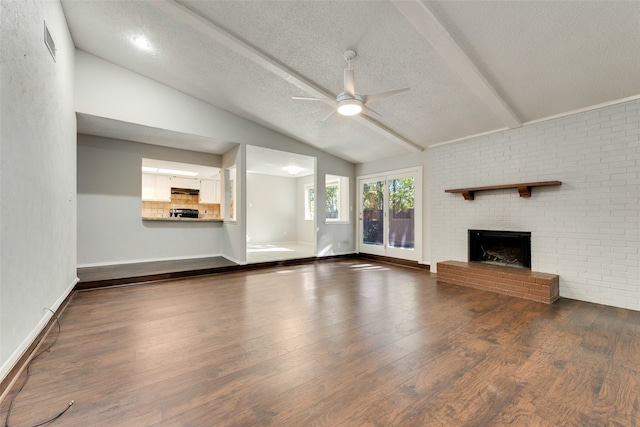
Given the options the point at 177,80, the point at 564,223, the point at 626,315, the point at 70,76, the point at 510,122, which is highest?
the point at 177,80

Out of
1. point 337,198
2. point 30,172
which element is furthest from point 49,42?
point 337,198

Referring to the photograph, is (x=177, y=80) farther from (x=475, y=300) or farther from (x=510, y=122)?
(x=475, y=300)

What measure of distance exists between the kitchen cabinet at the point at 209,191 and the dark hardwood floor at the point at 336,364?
5.24 m

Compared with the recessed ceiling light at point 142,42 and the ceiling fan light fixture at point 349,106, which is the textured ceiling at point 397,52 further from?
the ceiling fan light fixture at point 349,106

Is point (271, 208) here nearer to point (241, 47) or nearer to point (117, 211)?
point (117, 211)

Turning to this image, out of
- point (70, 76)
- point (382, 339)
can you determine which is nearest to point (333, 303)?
point (382, 339)

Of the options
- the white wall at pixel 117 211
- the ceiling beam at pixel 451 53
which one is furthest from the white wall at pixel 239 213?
the ceiling beam at pixel 451 53

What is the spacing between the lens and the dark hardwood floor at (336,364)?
1.46m

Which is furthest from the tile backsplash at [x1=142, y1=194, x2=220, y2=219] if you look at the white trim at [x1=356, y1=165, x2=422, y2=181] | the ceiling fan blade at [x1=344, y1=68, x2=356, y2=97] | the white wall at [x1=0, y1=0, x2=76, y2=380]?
the ceiling fan blade at [x1=344, y1=68, x2=356, y2=97]

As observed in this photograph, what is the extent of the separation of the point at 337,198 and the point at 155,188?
5.38 meters

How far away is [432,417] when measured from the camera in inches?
56.2

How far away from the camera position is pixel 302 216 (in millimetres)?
9914

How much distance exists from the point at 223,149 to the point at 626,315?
6.83m

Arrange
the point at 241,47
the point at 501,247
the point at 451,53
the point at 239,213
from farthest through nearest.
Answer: the point at 239,213, the point at 501,247, the point at 241,47, the point at 451,53
